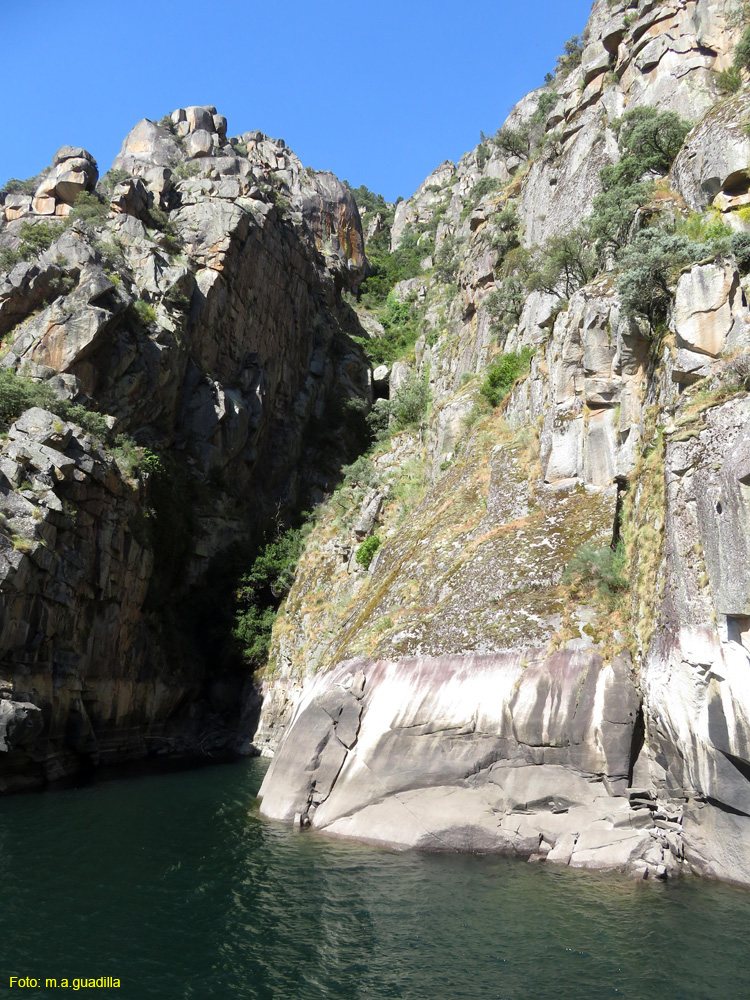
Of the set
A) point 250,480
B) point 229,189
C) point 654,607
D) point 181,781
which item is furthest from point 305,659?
point 229,189

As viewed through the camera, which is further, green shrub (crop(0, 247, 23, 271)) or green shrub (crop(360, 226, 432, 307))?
green shrub (crop(360, 226, 432, 307))

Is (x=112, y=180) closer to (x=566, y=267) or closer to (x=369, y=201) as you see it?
(x=566, y=267)

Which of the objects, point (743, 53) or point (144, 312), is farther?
point (144, 312)

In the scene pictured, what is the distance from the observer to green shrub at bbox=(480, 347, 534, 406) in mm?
33625

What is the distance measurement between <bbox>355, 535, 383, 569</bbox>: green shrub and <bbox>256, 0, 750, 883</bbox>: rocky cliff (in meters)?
3.92

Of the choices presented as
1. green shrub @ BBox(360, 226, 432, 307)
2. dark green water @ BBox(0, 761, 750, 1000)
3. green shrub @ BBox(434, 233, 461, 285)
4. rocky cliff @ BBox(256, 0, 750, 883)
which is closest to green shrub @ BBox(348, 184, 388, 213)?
green shrub @ BBox(360, 226, 432, 307)

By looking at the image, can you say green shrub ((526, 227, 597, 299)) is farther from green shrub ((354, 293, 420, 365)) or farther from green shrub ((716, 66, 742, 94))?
green shrub ((354, 293, 420, 365))

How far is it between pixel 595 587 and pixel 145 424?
29.3 m

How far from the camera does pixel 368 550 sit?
3769 centimetres

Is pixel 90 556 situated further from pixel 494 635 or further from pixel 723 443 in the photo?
pixel 723 443

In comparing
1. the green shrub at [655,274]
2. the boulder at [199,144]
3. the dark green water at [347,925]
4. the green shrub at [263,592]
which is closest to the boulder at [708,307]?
the green shrub at [655,274]

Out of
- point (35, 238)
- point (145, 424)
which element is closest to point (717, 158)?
point (145, 424)

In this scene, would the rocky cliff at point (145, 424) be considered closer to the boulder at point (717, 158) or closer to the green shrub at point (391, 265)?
the green shrub at point (391, 265)

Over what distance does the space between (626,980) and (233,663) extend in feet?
111
